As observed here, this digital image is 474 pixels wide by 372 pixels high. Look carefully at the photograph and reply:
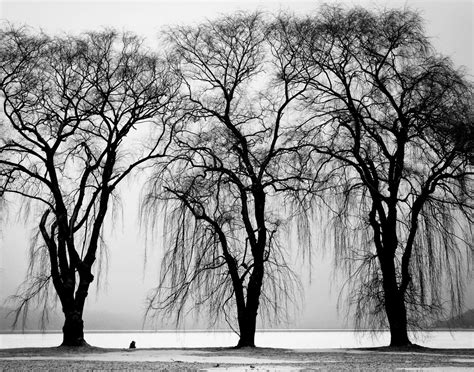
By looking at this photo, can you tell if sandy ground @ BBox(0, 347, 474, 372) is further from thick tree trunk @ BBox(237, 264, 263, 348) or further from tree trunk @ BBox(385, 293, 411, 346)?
thick tree trunk @ BBox(237, 264, 263, 348)

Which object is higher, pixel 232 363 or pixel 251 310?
pixel 251 310

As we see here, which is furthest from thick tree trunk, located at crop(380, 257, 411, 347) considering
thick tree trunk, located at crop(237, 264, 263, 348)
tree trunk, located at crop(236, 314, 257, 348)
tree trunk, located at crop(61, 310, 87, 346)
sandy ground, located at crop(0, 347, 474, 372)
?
tree trunk, located at crop(61, 310, 87, 346)

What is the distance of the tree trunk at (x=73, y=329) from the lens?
1981 centimetres

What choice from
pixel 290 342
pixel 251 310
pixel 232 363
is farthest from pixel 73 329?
pixel 290 342

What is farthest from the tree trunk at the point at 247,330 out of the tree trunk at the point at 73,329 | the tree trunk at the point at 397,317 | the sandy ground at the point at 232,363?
the tree trunk at the point at 73,329

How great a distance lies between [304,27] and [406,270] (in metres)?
8.66

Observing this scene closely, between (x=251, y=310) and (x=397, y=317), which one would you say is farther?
(x=251, y=310)

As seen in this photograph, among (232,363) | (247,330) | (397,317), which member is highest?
(397,317)

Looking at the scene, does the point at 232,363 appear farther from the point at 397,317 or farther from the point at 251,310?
the point at 397,317

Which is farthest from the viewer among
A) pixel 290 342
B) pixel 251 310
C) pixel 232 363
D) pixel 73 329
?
pixel 290 342

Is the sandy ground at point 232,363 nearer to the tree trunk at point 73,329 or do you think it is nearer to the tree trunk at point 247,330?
the tree trunk at point 73,329

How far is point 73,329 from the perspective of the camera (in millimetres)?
19953

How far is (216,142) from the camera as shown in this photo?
21.4 metres

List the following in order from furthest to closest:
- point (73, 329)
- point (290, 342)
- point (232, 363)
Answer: point (290, 342) → point (73, 329) → point (232, 363)
